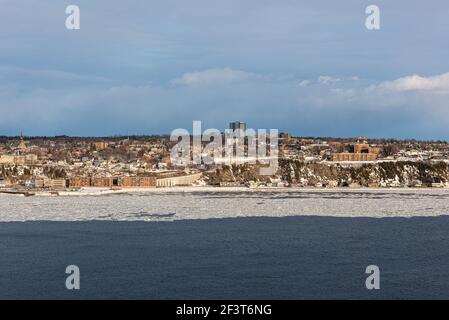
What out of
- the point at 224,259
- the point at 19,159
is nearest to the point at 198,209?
the point at 224,259

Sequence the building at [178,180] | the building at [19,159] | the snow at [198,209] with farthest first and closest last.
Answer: the building at [19,159]
the building at [178,180]
the snow at [198,209]

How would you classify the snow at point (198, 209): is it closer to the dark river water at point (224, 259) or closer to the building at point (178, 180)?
the dark river water at point (224, 259)

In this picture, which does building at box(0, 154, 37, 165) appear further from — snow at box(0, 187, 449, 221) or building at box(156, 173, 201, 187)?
snow at box(0, 187, 449, 221)

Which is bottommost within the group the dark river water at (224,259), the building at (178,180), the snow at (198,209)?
the dark river water at (224,259)

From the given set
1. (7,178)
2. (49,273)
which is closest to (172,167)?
(7,178)

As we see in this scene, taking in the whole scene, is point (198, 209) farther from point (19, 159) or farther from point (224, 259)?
point (19, 159)

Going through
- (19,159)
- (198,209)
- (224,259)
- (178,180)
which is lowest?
(224,259)

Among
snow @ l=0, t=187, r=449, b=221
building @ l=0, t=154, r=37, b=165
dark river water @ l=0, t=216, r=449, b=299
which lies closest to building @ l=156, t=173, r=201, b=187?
building @ l=0, t=154, r=37, b=165

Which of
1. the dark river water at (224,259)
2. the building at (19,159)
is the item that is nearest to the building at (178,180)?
the building at (19,159)
